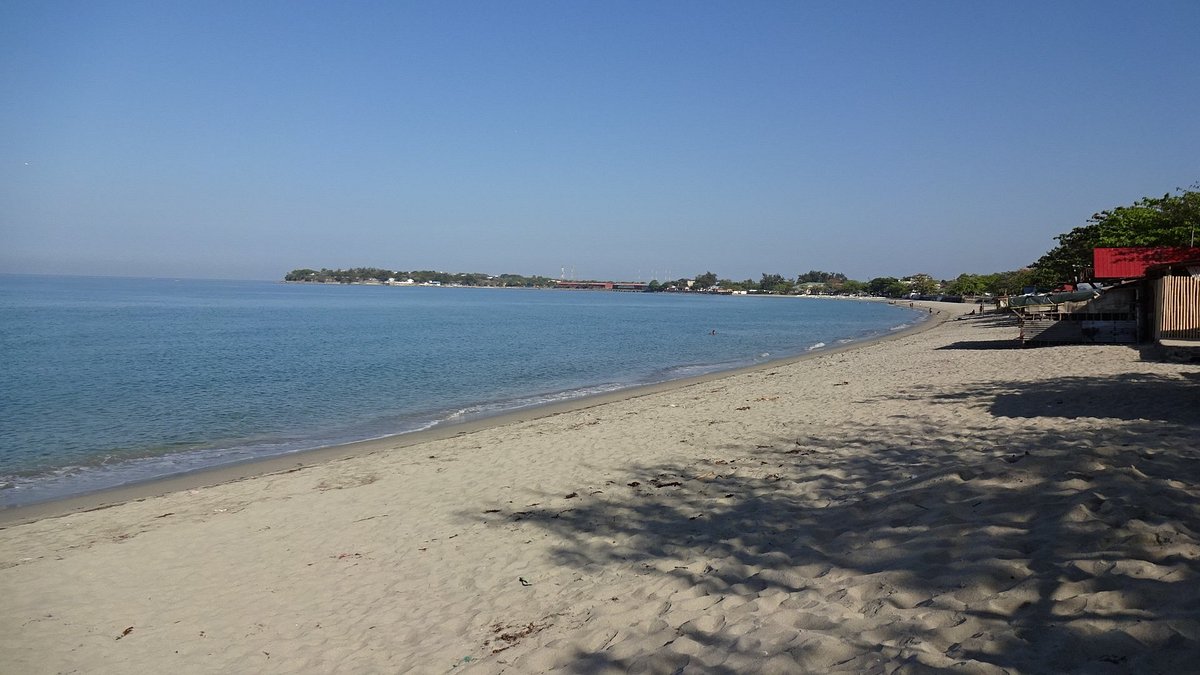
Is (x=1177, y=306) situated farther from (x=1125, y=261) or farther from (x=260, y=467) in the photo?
(x=260, y=467)

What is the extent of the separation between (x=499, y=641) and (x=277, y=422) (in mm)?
15212

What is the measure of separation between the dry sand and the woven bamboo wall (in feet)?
27.5

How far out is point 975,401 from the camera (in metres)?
11.5

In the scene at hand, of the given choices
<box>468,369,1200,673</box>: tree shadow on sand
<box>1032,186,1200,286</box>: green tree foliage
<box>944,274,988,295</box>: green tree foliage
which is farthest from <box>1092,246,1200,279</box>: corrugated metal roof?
<box>944,274,988,295</box>: green tree foliage

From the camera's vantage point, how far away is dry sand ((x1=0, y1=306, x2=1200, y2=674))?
384 cm

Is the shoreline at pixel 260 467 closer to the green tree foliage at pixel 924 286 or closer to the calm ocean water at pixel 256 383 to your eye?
the calm ocean water at pixel 256 383

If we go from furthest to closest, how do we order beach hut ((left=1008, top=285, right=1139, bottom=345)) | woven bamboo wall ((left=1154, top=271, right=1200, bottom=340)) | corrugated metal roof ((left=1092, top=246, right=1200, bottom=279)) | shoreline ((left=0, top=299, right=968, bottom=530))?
corrugated metal roof ((left=1092, top=246, right=1200, bottom=279)) → beach hut ((left=1008, top=285, right=1139, bottom=345)) → woven bamboo wall ((left=1154, top=271, right=1200, bottom=340)) → shoreline ((left=0, top=299, right=968, bottom=530))

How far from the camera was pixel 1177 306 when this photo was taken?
17.9 meters

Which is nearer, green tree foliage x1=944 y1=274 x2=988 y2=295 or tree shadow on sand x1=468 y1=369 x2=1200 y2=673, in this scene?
tree shadow on sand x1=468 y1=369 x2=1200 y2=673

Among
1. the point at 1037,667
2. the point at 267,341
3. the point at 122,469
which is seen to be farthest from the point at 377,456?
the point at 267,341

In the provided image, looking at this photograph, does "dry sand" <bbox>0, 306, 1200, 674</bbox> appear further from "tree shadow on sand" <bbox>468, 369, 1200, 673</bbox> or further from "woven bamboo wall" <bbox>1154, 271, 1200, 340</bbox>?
"woven bamboo wall" <bbox>1154, 271, 1200, 340</bbox>

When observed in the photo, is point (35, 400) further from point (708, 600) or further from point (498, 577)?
point (708, 600)

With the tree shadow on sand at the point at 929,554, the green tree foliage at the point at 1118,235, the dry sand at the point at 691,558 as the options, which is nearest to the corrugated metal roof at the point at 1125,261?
the green tree foliage at the point at 1118,235

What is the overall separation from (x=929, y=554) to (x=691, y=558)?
1.78m
